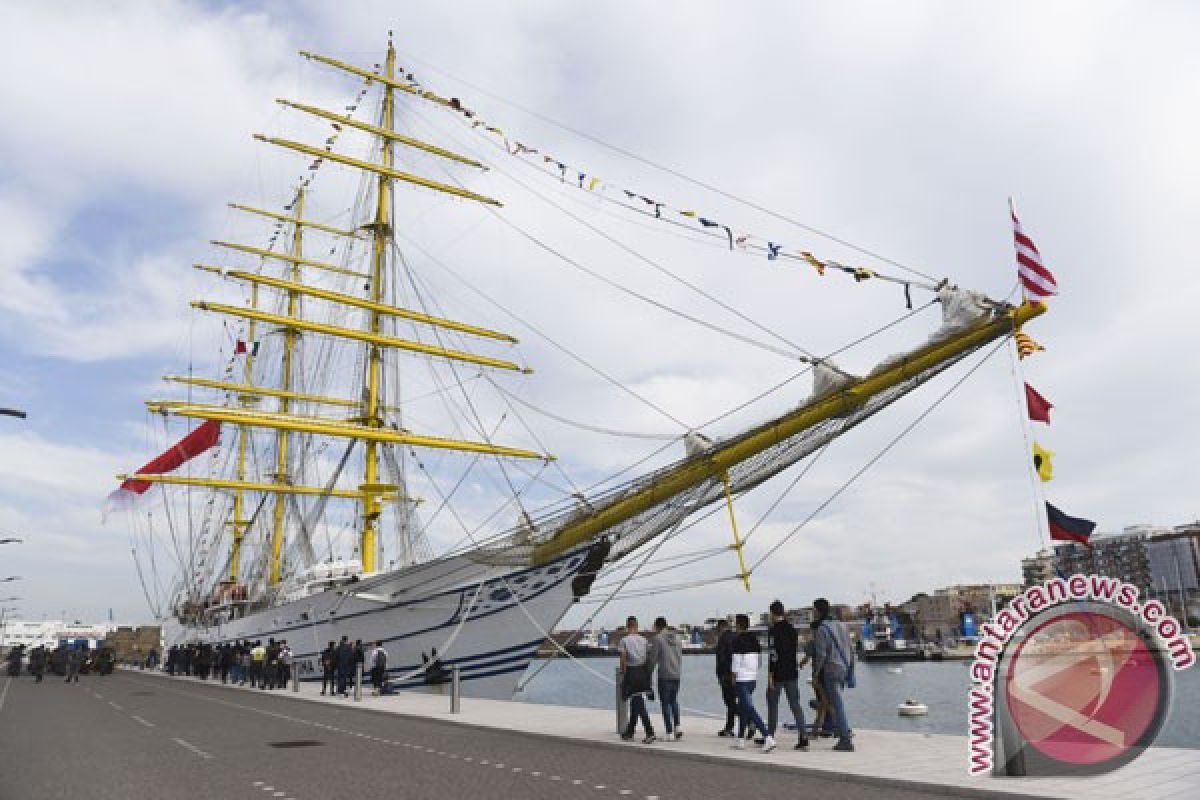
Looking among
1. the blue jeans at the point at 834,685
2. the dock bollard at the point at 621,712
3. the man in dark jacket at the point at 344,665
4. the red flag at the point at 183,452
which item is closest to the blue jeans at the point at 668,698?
the dock bollard at the point at 621,712

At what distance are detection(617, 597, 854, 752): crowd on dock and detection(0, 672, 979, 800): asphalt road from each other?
927 millimetres

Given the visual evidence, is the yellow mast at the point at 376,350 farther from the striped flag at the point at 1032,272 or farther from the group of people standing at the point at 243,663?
the striped flag at the point at 1032,272

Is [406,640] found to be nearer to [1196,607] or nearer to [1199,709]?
[1199,709]

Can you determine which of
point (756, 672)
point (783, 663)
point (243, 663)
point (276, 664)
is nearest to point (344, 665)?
point (276, 664)

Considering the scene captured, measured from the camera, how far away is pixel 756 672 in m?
11.0

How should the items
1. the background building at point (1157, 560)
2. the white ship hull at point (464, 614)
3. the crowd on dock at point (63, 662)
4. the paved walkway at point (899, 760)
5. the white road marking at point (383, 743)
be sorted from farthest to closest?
1. the background building at point (1157, 560)
2. the crowd on dock at point (63, 662)
3. the white ship hull at point (464, 614)
4. the white road marking at point (383, 743)
5. the paved walkway at point (899, 760)

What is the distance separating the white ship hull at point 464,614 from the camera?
814 inches

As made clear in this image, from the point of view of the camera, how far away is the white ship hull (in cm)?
2069

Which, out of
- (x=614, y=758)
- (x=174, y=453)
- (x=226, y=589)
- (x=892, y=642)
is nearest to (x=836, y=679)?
(x=614, y=758)

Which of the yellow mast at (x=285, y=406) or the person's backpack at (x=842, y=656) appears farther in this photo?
the yellow mast at (x=285, y=406)

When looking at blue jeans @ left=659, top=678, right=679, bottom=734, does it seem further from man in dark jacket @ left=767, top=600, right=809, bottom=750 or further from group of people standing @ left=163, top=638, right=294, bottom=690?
group of people standing @ left=163, top=638, right=294, bottom=690

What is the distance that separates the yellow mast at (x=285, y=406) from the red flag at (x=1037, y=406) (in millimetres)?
33414

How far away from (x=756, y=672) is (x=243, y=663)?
25.5m

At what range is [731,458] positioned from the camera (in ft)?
54.3
